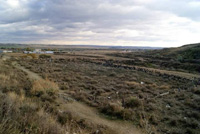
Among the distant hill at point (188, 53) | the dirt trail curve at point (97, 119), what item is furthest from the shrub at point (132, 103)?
the distant hill at point (188, 53)

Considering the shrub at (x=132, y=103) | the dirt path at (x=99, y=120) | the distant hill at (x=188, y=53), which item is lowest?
the dirt path at (x=99, y=120)

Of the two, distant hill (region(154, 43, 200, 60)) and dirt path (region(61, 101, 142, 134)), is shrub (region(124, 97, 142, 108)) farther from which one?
distant hill (region(154, 43, 200, 60))

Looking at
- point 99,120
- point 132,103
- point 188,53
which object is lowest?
point 99,120

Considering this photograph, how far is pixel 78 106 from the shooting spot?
26.2 feet

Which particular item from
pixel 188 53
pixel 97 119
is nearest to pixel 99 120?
pixel 97 119

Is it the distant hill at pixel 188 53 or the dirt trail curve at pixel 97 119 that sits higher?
the distant hill at pixel 188 53

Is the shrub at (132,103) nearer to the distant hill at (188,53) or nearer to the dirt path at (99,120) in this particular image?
the dirt path at (99,120)

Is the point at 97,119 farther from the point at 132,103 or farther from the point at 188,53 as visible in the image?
the point at 188,53

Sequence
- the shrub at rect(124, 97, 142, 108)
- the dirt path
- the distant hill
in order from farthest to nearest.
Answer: the distant hill < the shrub at rect(124, 97, 142, 108) < the dirt path

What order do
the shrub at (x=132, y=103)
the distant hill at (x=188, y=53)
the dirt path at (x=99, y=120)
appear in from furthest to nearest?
the distant hill at (x=188, y=53), the shrub at (x=132, y=103), the dirt path at (x=99, y=120)

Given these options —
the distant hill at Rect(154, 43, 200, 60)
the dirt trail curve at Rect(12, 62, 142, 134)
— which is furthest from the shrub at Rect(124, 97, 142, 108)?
the distant hill at Rect(154, 43, 200, 60)

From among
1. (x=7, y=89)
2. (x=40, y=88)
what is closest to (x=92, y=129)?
(x=40, y=88)

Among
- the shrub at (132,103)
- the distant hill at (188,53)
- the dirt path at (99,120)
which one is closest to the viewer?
the dirt path at (99,120)

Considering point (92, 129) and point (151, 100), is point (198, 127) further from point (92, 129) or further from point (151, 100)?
point (92, 129)
